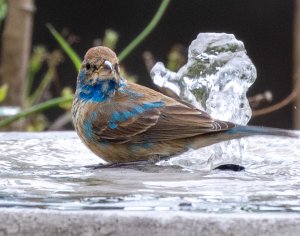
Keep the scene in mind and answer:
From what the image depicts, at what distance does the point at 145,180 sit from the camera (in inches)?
164

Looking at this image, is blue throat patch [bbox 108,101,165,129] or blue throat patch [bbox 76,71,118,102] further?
blue throat patch [bbox 76,71,118,102]

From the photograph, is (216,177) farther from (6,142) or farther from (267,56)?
(267,56)

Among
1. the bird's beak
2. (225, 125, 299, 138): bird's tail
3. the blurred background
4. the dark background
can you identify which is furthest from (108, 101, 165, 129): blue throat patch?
the dark background

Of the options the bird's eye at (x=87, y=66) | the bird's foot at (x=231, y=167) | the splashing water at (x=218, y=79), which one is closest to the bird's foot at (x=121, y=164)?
the splashing water at (x=218, y=79)

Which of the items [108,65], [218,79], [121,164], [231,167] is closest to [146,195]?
[231,167]

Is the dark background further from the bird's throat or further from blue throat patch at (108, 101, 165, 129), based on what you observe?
blue throat patch at (108, 101, 165, 129)

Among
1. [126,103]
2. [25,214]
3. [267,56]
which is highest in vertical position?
[267,56]

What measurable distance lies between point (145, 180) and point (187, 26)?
720 centimetres

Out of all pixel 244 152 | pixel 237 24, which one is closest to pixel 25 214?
pixel 244 152

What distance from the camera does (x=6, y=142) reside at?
558 cm

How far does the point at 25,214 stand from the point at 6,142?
242 cm

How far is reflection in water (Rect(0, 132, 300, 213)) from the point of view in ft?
11.3

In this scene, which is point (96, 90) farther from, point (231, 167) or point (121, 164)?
point (231, 167)

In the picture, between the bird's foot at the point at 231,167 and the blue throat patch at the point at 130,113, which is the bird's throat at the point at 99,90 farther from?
the bird's foot at the point at 231,167
